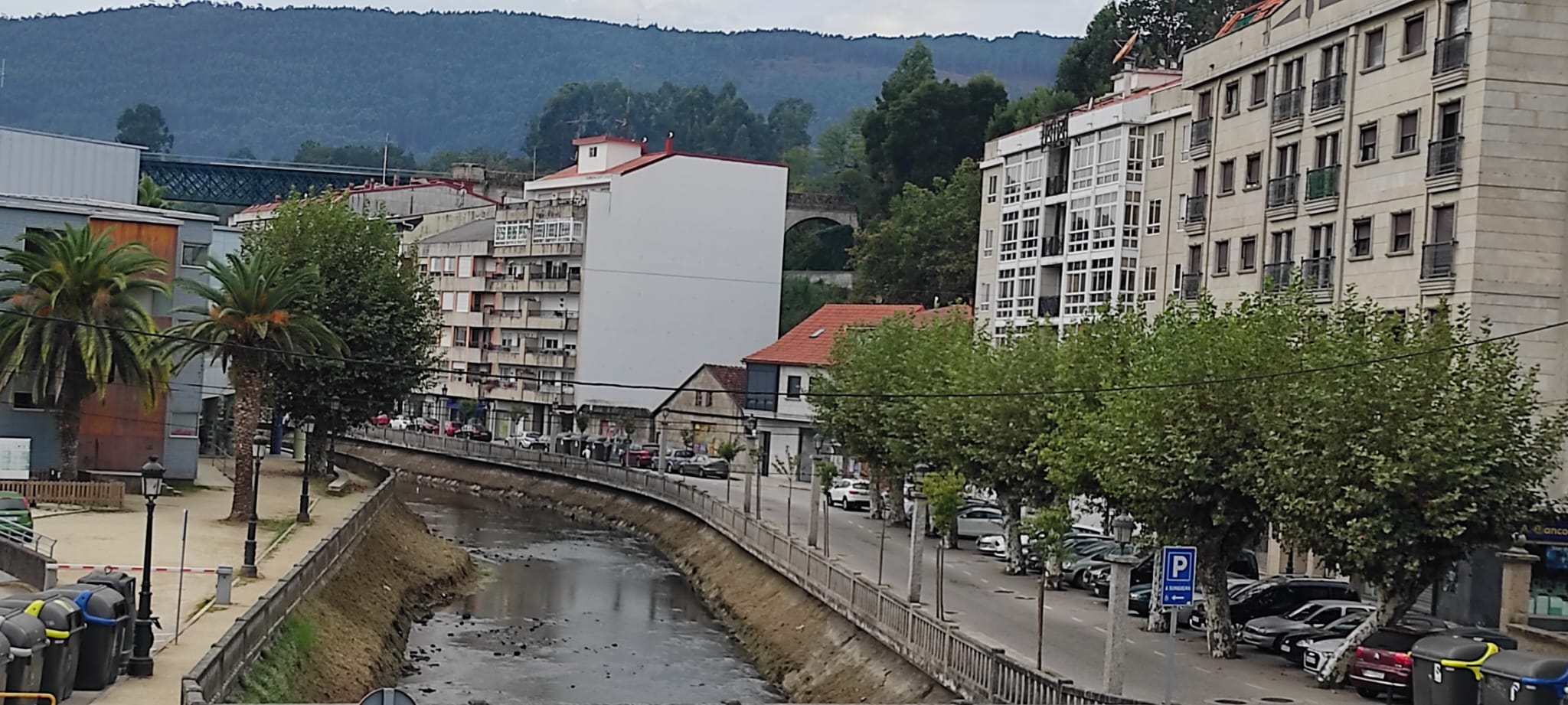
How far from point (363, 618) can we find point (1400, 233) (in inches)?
1088

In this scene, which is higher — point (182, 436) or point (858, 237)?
point (858, 237)

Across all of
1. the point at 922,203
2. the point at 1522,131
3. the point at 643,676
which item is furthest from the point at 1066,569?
the point at 922,203

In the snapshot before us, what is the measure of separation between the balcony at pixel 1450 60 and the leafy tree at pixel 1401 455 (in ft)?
39.7

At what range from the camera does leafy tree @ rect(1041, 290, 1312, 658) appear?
36.4 m

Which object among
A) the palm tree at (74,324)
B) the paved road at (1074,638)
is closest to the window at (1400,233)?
the paved road at (1074,638)

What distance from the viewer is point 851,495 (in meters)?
79.5

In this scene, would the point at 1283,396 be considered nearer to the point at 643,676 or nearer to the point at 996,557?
the point at 643,676

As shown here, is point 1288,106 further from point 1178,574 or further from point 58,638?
A: point 58,638

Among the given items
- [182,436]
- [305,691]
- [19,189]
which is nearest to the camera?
[305,691]

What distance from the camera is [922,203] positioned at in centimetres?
11800

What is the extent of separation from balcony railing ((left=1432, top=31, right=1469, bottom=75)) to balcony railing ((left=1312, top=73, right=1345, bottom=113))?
196 inches

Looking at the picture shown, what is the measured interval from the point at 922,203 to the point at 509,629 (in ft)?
230

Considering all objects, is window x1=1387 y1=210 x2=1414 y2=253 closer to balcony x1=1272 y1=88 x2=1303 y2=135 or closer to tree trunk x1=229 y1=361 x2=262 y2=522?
balcony x1=1272 y1=88 x2=1303 y2=135

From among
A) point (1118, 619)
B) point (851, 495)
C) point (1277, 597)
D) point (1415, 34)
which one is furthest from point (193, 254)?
point (1118, 619)
